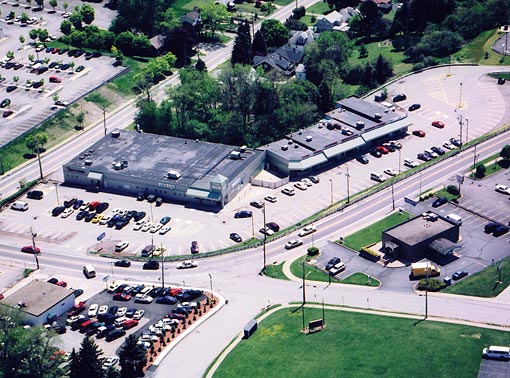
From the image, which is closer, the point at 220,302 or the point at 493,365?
the point at 493,365

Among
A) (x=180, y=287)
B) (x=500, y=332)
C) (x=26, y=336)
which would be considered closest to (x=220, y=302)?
(x=180, y=287)

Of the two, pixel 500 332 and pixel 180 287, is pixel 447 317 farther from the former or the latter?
pixel 180 287

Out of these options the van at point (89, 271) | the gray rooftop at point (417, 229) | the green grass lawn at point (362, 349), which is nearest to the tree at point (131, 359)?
the green grass lawn at point (362, 349)

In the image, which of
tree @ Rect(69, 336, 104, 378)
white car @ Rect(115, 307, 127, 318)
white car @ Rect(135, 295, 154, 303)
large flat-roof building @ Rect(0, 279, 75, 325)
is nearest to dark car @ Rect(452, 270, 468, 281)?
white car @ Rect(135, 295, 154, 303)

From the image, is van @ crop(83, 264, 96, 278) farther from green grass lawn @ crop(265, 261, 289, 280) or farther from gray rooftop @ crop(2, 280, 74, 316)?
green grass lawn @ crop(265, 261, 289, 280)

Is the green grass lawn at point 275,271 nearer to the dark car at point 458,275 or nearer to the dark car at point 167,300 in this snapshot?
the dark car at point 167,300
